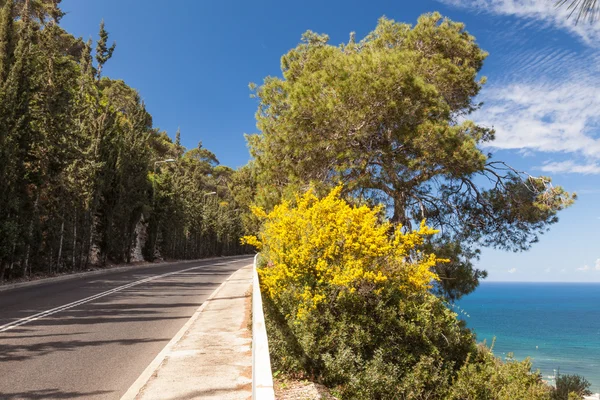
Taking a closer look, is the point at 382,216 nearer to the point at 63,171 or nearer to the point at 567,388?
the point at 567,388

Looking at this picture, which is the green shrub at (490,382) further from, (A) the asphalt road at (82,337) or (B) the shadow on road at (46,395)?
(B) the shadow on road at (46,395)

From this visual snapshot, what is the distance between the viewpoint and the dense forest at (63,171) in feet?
59.7

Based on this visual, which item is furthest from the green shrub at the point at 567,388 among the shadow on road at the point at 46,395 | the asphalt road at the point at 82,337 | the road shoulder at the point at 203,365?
the shadow on road at the point at 46,395

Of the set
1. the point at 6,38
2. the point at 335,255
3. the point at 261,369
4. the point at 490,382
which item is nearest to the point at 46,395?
the point at 261,369

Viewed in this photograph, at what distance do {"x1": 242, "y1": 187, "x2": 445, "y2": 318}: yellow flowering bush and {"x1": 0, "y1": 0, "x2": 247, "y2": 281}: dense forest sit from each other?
1428 centimetres

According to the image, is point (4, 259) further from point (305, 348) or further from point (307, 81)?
point (305, 348)

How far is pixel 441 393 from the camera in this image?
31.0 feet

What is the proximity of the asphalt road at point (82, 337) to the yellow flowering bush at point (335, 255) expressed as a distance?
2980 millimetres

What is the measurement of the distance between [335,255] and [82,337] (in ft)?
18.4

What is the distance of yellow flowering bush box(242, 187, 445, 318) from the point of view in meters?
8.97

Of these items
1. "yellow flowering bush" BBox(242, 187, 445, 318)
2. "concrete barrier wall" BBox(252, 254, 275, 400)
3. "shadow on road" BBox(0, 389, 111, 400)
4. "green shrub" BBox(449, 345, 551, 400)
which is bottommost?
"green shrub" BBox(449, 345, 551, 400)

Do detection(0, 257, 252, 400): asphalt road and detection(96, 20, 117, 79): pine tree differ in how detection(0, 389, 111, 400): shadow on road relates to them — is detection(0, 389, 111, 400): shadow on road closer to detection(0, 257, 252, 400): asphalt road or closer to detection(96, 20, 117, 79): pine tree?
detection(0, 257, 252, 400): asphalt road

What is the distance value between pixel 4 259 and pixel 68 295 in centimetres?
612

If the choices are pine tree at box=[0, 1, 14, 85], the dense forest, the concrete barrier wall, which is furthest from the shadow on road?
pine tree at box=[0, 1, 14, 85]
